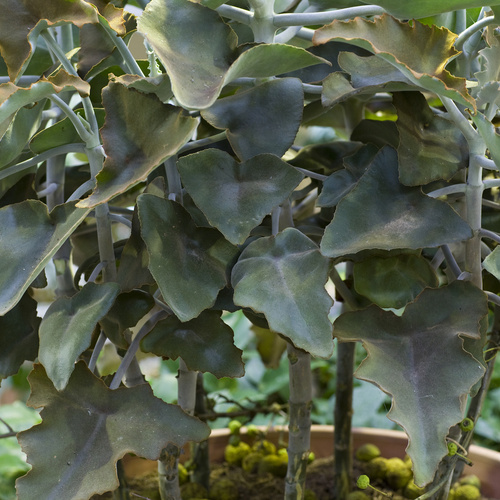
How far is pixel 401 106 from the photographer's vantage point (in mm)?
552

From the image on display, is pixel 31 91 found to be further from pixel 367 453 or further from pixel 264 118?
pixel 367 453

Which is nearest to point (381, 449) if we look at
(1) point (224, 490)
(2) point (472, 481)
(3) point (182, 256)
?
(2) point (472, 481)

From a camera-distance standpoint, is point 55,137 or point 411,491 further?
point 411,491

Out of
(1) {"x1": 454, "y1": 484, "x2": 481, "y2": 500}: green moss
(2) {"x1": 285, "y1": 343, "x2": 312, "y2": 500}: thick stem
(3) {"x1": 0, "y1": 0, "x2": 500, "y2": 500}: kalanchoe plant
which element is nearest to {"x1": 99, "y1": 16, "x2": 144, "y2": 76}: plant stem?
(3) {"x1": 0, "y1": 0, "x2": 500, "y2": 500}: kalanchoe plant

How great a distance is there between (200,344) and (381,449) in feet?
1.92

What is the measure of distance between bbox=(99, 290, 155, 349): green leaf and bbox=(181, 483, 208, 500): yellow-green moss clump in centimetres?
41

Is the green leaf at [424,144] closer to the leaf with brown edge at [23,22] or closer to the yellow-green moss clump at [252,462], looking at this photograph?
the leaf with brown edge at [23,22]

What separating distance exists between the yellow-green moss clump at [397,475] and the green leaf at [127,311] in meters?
0.54

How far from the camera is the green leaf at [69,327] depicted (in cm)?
47

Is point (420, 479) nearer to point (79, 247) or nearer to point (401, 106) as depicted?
point (401, 106)

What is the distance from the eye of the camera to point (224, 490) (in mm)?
896

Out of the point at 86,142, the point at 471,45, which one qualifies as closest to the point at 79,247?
the point at 86,142

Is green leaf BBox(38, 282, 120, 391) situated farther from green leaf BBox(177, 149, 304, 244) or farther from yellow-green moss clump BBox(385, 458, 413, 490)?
yellow-green moss clump BBox(385, 458, 413, 490)

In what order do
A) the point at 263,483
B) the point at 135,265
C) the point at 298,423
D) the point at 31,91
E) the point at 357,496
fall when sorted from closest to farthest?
the point at 31,91 < the point at 135,265 < the point at 298,423 < the point at 357,496 < the point at 263,483
